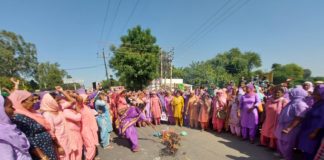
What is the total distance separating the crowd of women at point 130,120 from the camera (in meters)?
2.70

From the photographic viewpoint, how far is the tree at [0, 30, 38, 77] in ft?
112

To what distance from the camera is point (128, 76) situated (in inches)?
984

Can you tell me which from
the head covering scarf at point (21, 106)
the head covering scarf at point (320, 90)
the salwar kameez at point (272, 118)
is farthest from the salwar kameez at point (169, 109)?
the head covering scarf at point (21, 106)

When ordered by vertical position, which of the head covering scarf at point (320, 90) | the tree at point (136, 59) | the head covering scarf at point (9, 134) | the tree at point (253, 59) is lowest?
the head covering scarf at point (9, 134)

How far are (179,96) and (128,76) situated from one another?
16293 mm

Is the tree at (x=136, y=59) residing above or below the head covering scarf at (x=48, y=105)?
above

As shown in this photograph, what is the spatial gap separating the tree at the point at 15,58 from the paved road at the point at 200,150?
36185mm

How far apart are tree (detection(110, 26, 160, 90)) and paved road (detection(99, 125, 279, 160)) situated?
58.7 feet

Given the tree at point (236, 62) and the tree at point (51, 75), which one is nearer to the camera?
the tree at point (51, 75)

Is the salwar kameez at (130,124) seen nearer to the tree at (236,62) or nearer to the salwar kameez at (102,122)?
the salwar kameez at (102,122)

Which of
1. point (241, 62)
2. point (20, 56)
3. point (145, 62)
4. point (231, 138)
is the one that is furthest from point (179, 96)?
point (241, 62)

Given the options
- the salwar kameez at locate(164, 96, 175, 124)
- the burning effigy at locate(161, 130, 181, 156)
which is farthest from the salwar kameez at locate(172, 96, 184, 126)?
the burning effigy at locate(161, 130, 181, 156)

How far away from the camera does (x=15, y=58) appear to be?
36.8 m

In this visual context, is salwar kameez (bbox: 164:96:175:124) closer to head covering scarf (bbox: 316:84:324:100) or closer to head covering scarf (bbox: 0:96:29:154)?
head covering scarf (bbox: 316:84:324:100)
